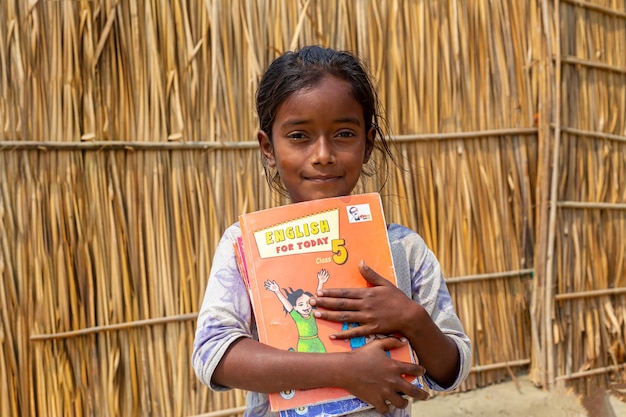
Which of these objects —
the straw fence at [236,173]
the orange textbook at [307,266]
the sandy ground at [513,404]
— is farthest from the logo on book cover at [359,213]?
the sandy ground at [513,404]

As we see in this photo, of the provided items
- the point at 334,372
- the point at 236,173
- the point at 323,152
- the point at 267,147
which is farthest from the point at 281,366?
the point at 236,173

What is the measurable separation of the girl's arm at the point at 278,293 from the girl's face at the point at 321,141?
0.72 feet

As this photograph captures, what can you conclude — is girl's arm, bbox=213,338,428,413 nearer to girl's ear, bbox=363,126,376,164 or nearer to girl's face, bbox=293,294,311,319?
girl's face, bbox=293,294,311,319

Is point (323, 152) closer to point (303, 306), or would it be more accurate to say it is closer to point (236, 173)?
point (303, 306)

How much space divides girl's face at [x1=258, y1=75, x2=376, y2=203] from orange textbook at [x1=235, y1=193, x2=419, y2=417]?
0.09 metres

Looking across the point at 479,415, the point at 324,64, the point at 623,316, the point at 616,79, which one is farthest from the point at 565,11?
the point at 324,64

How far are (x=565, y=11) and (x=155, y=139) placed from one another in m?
1.94

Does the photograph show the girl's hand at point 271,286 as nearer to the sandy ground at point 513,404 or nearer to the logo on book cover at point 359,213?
the logo on book cover at point 359,213

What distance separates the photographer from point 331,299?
1.22m

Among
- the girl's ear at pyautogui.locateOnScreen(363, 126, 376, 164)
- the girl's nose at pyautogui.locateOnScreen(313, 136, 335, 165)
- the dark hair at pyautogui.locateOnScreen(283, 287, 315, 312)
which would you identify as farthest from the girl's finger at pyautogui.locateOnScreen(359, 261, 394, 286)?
the girl's ear at pyautogui.locateOnScreen(363, 126, 376, 164)

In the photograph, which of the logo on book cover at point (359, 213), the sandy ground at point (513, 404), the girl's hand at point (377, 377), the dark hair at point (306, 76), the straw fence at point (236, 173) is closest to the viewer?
the girl's hand at point (377, 377)

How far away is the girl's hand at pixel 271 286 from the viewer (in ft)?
4.05

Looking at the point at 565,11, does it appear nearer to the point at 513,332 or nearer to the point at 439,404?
the point at 513,332

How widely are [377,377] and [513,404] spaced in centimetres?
203
